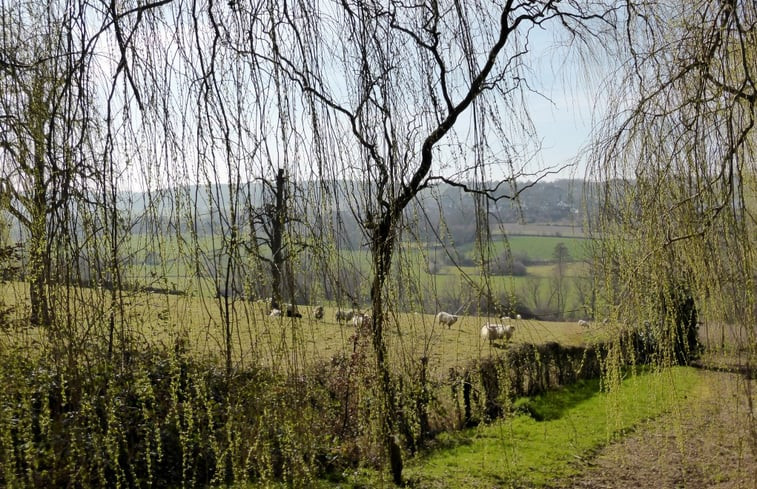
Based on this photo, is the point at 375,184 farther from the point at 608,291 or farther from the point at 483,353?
the point at 483,353

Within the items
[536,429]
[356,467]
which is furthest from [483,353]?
[356,467]

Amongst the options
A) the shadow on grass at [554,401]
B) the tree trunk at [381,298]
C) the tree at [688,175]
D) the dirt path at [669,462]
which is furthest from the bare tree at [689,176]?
the shadow on grass at [554,401]

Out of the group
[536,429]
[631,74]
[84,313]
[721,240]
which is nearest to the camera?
[84,313]

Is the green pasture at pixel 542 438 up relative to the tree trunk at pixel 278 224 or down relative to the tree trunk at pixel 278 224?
down

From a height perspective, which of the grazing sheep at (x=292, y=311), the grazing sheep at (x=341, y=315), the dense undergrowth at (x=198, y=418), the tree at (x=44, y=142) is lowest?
the dense undergrowth at (x=198, y=418)

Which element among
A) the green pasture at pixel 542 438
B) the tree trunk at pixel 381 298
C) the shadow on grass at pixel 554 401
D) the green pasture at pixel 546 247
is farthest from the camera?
the shadow on grass at pixel 554 401

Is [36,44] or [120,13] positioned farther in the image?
[36,44]

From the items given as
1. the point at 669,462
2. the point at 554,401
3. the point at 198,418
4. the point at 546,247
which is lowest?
the point at 669,462

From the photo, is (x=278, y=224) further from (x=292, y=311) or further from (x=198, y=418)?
(x=198, y=418)

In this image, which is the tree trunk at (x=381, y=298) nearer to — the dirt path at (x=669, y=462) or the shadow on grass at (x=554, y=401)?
the dirt path at (x=669, y=462)

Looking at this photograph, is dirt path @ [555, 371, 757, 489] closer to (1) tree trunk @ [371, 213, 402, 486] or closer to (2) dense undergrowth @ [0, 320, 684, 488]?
(2) dense undergrowth @ [0, 320, 684, 488]

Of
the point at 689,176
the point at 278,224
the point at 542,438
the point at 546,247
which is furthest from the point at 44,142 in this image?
the point at 542,438

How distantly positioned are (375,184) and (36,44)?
1.00 meters

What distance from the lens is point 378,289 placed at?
191cm
